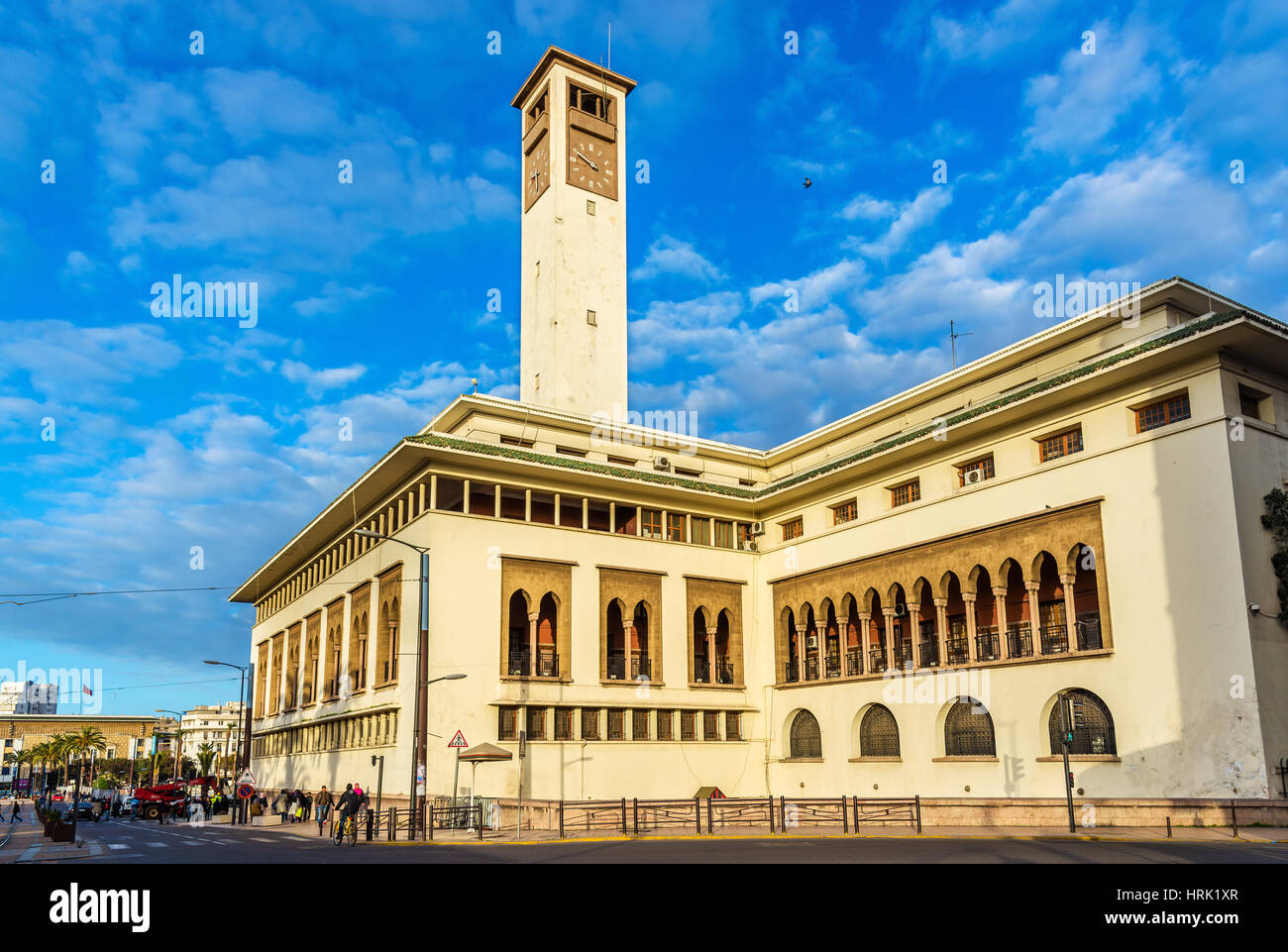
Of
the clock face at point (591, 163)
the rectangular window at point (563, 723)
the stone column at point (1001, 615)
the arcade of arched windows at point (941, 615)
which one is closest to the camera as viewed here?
the arcade of arched windows at point (941, 615)

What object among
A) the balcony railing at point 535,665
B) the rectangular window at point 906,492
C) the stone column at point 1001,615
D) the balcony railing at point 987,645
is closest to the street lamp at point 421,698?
the balcony railing at point 535,665

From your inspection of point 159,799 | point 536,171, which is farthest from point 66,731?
point 536,171

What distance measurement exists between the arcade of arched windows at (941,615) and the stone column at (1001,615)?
35 millimetres

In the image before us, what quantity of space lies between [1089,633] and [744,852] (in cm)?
1725

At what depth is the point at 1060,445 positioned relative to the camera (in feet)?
118

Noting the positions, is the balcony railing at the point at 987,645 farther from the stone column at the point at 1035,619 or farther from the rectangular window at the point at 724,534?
the rectangular window at the point at 724,534

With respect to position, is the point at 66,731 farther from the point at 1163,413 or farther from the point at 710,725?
the point at 1163,413

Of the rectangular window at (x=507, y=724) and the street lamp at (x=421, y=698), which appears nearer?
the street lamp at (x=421, y=698)

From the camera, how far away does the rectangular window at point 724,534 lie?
159ft

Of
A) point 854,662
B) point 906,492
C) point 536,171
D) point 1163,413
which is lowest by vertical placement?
point 854,662

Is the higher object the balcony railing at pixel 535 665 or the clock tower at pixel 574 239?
the clock tower at pixel 574 239

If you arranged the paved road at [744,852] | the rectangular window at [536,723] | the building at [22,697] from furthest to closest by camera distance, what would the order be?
the building at [22,697] < the rectangular window at [536,723] < the paved road at [744,852]

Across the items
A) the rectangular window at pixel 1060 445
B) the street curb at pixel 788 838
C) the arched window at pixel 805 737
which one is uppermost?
the rectangular window at pixel 1060 445
